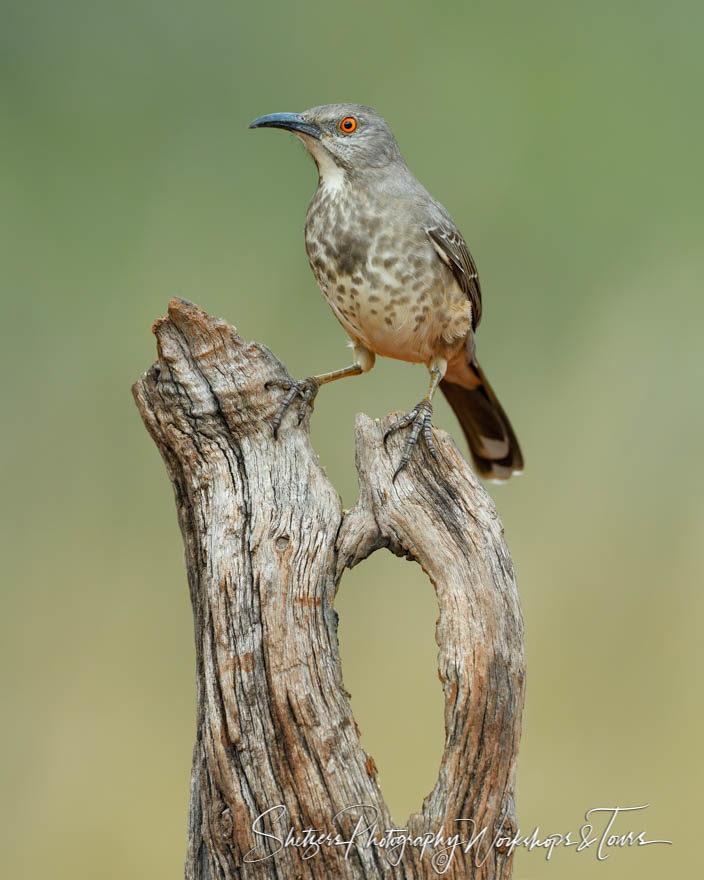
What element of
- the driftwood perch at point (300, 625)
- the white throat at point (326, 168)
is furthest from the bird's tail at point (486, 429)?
the driftwood perch at point (300, 625)

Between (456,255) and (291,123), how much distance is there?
2.72 ft

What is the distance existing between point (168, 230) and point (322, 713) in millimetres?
3888

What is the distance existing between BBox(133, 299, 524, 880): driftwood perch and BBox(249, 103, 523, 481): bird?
0.63 m

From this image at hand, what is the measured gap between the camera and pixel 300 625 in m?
2.78

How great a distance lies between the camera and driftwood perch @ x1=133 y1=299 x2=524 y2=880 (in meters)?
2.66

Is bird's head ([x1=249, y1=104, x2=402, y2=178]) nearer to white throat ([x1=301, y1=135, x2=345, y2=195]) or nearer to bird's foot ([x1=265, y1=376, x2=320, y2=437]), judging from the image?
white throat ([x1=301, y1=135, x2=345, y2=195])

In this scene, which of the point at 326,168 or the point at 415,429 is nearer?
the point at 415,429

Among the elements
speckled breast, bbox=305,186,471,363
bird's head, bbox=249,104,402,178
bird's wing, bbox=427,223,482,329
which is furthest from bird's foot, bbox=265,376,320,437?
bird's head, bbox=249,104,402,178

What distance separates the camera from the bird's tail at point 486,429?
4402 mm

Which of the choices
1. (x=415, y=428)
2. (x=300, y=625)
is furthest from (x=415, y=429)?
(x=300, y=625)

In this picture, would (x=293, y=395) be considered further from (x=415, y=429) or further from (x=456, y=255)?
(x=456, y=255)

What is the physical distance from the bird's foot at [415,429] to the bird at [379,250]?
16.1 inches

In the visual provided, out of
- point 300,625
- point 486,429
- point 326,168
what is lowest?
point 300,625

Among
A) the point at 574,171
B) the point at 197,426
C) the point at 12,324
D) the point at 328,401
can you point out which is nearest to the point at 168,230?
the point at 12,324
